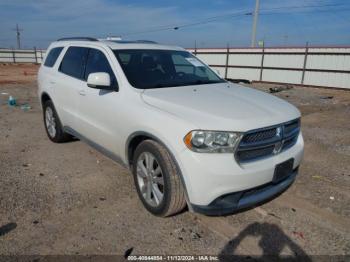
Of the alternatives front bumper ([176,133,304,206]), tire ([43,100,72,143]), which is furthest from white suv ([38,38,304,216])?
tire ([43,100,72,143])

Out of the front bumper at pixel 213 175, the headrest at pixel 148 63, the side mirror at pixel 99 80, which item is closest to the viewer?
the front bumper at pixel 213 175

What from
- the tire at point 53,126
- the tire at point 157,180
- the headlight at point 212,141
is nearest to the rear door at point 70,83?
the tire at point 53,126

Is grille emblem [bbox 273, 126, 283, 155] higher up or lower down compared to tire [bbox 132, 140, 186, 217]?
higher up

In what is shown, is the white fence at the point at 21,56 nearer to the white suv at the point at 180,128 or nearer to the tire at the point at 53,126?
the tire at the point at 53,126

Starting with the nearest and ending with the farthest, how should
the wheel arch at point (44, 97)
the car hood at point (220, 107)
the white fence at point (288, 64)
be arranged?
the car hood at point (220, 107) < the wheel arch at point (44, 97) < the white fence at point (288, 64)

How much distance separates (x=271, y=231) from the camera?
10.1 ft

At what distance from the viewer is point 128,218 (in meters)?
3.29

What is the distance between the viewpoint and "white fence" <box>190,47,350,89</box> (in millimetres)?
15969

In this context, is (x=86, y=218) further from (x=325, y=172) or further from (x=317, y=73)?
(x=317, y=73)

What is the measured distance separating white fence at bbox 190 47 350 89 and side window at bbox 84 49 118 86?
1516 cm

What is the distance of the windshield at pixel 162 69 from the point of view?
371 centimetres

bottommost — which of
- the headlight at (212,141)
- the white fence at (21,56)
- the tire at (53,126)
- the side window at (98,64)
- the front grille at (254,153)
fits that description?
the white fence at (21,56)

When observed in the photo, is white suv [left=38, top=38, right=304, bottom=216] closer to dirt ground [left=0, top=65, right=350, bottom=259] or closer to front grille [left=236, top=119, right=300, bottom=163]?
front grille [left=236, top=119, right=300, bottom=163]

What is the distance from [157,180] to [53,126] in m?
3.25
